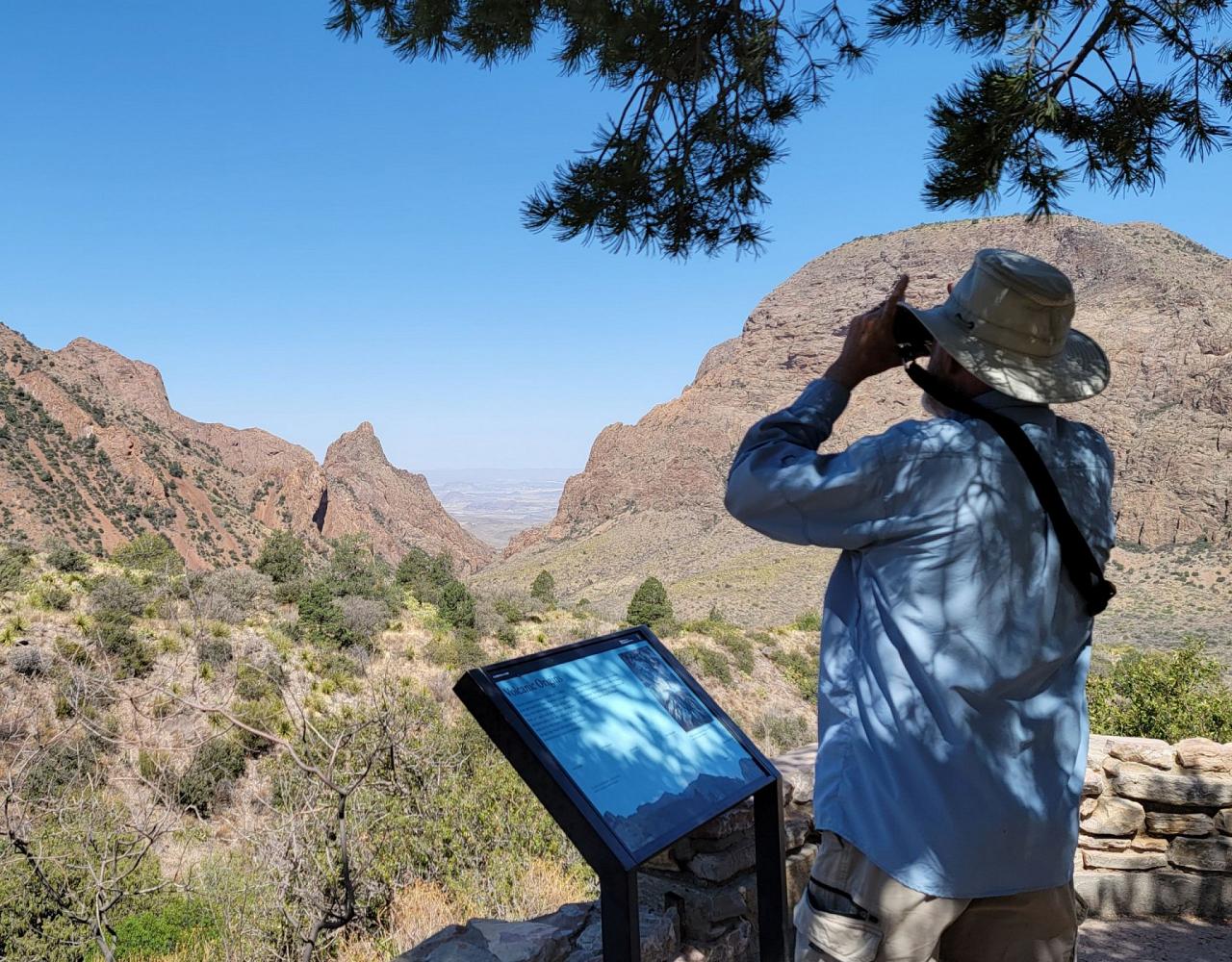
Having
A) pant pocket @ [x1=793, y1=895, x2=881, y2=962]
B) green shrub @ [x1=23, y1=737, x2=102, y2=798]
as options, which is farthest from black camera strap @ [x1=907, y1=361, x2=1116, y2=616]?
green shrub @ [x1=23, y1=737, x2=102, y2=798]

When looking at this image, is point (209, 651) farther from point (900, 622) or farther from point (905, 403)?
point (905, 403)

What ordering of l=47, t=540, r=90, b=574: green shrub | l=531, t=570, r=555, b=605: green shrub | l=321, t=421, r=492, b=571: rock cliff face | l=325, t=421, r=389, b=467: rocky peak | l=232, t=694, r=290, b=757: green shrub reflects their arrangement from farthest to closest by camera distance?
l=325, t=421, r=389, b=467: rocky peak
l=321, t=421, r=492, b=571: rock cliff face
l=531, t=570, r=555, b=605: green shrub
l=47, t=540, r=90, b=574: green shrub
l=232, t=694, r=290, b=757: green shrub

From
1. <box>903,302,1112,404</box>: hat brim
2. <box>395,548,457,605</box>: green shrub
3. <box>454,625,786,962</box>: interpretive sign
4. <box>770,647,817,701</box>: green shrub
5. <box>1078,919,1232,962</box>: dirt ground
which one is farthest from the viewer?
<box>395,548,457,605</box>: green shrub

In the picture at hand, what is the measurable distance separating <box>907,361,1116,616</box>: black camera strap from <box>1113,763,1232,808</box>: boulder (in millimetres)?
3126

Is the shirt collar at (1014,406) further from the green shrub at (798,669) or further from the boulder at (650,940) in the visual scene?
the green shrub at (798,669)

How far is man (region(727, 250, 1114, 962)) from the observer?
1.20m

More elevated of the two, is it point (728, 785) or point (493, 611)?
point (728, 785)

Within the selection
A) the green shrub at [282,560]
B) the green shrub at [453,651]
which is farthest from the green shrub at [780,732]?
the green shrub at [282,560]

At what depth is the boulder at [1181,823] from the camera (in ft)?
12.3

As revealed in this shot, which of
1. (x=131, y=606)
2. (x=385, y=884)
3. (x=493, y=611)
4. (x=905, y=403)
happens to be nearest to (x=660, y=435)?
(x=905, y=403)

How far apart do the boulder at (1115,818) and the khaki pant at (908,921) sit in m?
2.89

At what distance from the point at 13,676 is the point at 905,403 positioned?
51.6 m

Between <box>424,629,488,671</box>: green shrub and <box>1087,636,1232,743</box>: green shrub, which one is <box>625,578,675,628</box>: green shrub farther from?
<box>1087,636,1232,743</box>: green shrub

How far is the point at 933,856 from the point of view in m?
1.19
